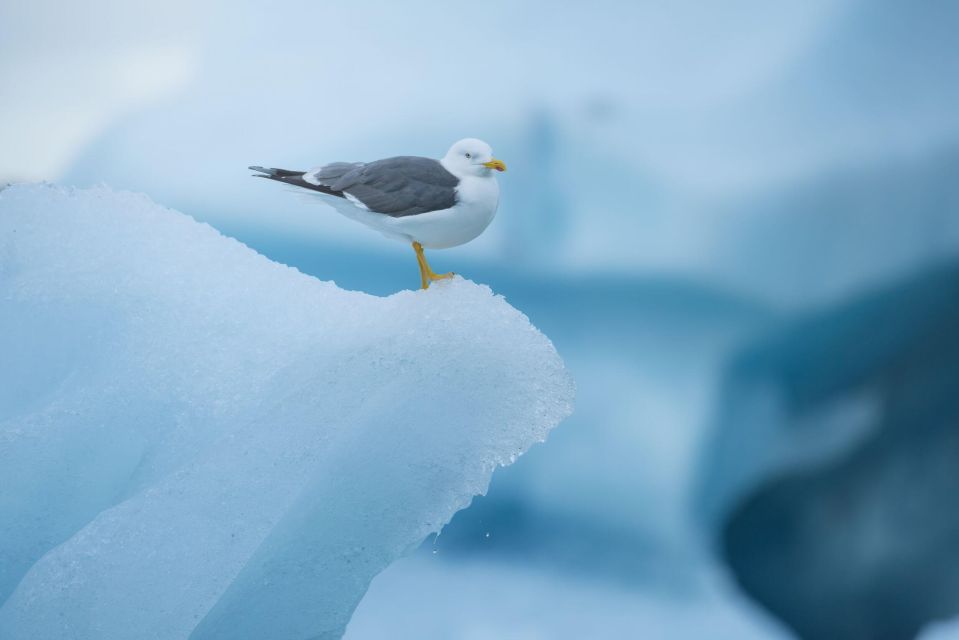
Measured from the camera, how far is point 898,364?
1967mm

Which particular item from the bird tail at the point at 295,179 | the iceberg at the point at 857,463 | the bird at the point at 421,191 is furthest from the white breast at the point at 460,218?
the iceberg at the point at 857,463

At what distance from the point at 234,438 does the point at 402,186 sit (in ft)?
1.51

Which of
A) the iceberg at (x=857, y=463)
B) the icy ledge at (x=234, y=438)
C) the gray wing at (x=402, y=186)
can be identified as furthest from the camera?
the iceberg at (x=857, y=463)

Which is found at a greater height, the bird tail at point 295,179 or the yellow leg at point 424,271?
the bird tail at point 295,179

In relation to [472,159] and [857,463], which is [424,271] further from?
[857,463]

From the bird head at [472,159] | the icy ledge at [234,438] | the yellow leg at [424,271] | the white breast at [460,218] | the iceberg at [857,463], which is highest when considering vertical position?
the bird head at [472,159]

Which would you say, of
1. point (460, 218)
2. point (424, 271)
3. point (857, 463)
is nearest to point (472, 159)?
point (460, 218)

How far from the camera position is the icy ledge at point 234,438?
1.39 metres

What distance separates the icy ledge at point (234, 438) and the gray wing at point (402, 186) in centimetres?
14

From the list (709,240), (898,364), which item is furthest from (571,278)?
(898,364)

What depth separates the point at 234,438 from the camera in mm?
1465

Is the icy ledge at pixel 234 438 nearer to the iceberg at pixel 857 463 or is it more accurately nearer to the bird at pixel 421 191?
the bird at pixel 421 191

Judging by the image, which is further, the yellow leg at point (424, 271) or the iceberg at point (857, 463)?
the iceberg at point (857, 463)

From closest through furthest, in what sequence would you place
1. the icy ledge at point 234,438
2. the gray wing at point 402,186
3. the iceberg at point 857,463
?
the icy ledge at point 234,438, the gray wing at point 402,186, the iceberg at point 857,463
